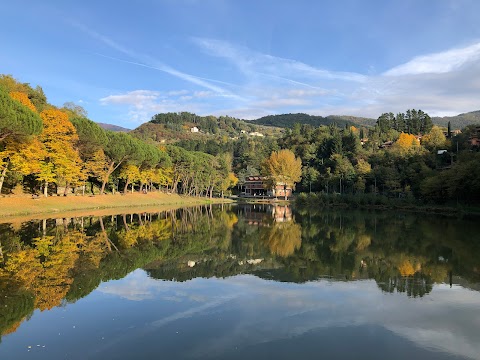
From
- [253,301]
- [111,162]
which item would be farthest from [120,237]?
[111,162]

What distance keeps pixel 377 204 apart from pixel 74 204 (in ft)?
149

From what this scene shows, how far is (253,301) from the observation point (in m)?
11.0

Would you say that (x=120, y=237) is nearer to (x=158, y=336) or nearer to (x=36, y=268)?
(x=36, y=268)

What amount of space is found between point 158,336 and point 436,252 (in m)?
16.3

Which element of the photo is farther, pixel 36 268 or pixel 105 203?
pixel 105 203

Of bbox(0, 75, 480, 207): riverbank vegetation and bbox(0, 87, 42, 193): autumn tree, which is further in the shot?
bbox(0, 75, 480, 207): riverbank vegetation

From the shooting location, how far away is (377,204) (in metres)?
62.5

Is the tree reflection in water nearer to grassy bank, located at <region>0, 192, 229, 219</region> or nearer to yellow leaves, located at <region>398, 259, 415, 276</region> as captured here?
yellow leaves, located at <region>398, 259, 415, 276</region>

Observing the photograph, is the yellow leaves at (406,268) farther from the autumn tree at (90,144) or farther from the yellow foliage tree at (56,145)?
the autumn tree at (90,144)

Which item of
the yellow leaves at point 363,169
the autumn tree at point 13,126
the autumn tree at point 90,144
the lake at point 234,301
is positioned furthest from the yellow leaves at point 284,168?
the lake at point 234,301

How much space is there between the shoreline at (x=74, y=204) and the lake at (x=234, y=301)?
1753 cm

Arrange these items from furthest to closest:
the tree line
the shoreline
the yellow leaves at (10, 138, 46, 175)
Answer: the yellow leaves at (10, 138, 46, 175)
the shoreline
the tree line

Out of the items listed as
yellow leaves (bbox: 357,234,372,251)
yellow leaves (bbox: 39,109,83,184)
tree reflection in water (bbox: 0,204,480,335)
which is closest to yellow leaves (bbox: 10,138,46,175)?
yellow leaves (bbox: 39,109,83,184)

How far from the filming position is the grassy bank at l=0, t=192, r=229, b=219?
36.7m
